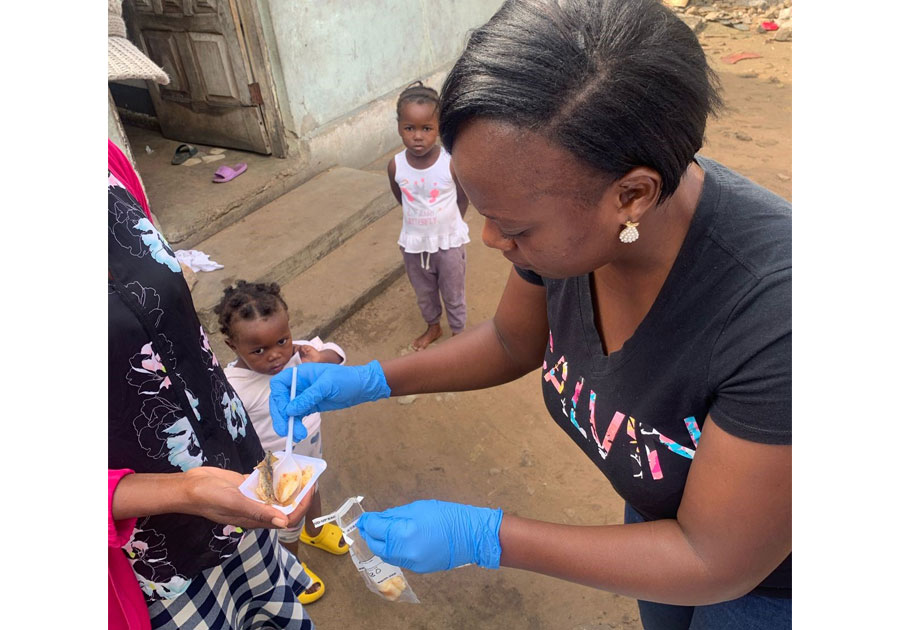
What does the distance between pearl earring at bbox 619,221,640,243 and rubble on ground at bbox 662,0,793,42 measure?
31.6 ft

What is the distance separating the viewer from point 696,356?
1.12 metres

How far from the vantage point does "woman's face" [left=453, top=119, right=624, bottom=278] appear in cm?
101

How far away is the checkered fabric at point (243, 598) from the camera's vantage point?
1.54 meters

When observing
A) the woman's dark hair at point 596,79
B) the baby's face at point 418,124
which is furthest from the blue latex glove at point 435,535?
the baby's face at point 418,124

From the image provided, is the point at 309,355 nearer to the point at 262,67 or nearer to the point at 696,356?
the point at 696,356

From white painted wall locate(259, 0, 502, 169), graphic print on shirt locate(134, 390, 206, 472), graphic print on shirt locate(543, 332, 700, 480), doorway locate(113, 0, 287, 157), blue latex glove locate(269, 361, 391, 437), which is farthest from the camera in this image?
white painted wall locate(259, 0, 502, 169)

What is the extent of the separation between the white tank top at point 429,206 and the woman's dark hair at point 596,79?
2.64 m

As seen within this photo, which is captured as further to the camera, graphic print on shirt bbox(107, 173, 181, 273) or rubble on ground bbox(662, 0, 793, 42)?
rubble on ground bbox(662, 0, 793, 42)

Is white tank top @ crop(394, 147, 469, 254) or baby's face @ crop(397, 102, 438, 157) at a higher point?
baby's face @ crop(397, 102, 438, 157)

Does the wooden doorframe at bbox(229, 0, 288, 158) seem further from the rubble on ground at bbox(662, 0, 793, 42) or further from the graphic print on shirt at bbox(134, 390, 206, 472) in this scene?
the rubble on ground at bbox(662, 0, 793, 42)

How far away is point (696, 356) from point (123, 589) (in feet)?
4.08

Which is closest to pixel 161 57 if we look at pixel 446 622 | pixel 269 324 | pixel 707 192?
pixel 269 324

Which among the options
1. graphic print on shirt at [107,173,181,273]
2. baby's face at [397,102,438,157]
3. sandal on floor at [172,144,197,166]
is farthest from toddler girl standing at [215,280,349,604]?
sandal on floor at [172,144,197,166]

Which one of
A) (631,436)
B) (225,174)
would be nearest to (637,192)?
(631,436)
